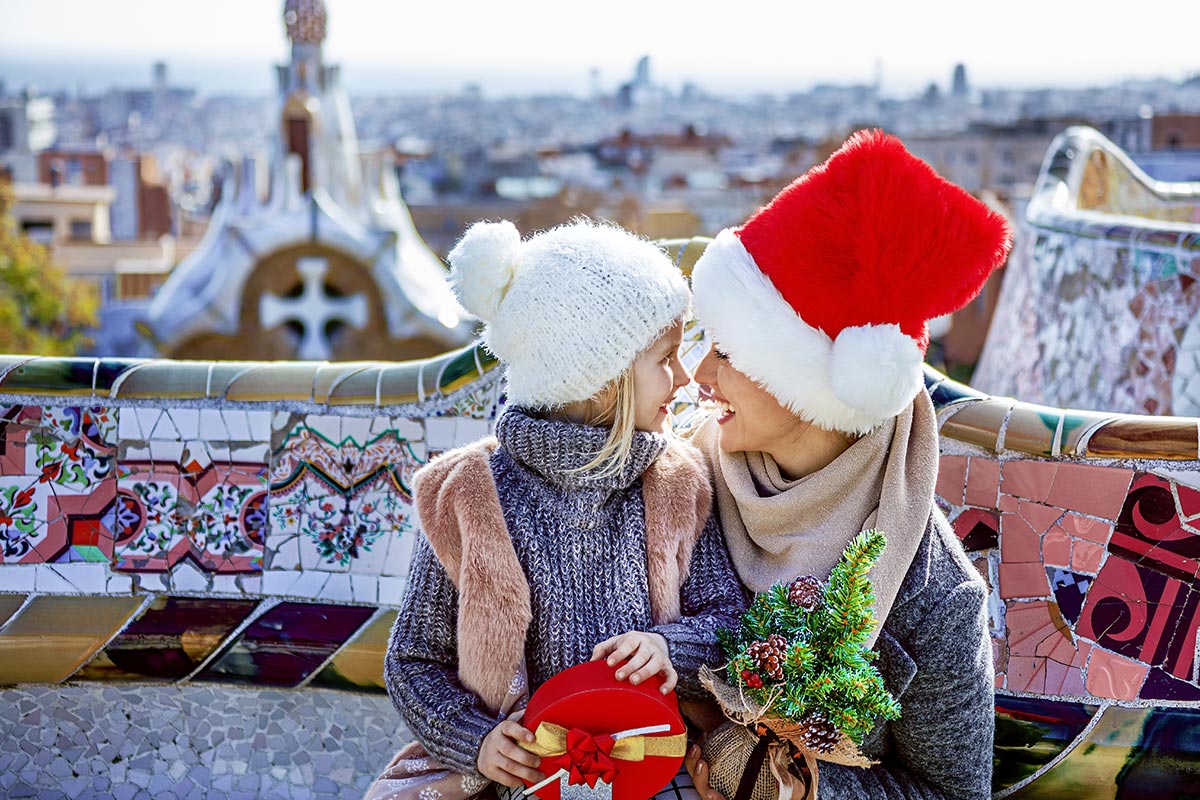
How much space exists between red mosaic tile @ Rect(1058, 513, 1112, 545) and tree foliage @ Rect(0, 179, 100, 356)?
77.0 feet

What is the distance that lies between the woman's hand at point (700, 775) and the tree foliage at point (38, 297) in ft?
77.7

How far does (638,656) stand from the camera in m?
2.45

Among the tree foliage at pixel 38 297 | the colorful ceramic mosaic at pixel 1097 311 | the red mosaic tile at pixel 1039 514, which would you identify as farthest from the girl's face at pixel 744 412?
the tree foliage at pixel 38 297

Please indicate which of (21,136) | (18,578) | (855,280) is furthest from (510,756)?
(21,136)

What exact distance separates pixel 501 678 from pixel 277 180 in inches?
662

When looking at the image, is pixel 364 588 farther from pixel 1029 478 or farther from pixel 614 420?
pixel 1029 478

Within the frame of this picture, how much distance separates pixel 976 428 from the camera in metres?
3.24

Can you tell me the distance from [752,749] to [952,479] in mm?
1010

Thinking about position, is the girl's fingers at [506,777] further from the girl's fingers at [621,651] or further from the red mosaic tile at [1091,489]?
the red mosaic tile at [1091,489]

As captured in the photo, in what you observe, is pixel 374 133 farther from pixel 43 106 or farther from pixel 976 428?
pixel 976 428

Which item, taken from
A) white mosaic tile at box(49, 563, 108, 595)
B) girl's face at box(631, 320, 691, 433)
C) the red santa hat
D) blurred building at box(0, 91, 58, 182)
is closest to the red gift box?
girl's face at box(631, 320, 691, 433)

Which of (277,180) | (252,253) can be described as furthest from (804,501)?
(277,180)

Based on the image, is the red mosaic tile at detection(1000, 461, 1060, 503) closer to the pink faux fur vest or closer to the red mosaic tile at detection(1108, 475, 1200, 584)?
the red mosaic tile at detection(1108, 475, 1200, 584)

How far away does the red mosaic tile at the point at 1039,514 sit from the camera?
3.23 m
